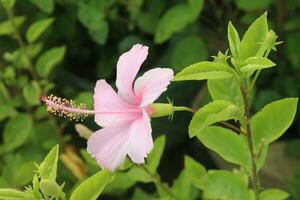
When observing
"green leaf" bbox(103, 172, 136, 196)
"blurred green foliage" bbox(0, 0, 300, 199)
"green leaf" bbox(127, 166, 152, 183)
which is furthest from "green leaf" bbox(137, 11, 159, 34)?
"green leaf" bbox(127, 166, 152, 183)

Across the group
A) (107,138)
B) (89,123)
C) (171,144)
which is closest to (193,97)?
(171,144)

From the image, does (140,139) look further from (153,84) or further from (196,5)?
(196,5)

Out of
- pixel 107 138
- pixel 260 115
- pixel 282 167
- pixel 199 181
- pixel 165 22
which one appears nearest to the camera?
pixel 107 138

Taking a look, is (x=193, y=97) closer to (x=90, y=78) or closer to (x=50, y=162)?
(x=90, y=78)

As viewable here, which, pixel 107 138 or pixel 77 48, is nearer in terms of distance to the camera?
pixel 107 138

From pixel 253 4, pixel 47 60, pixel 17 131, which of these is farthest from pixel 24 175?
pixel 253 4

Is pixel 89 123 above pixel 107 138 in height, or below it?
below

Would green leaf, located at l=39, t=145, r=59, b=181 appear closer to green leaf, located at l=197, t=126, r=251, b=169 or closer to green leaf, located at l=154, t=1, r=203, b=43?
green leaf, located at l=197, t=126, r=251, b=169
